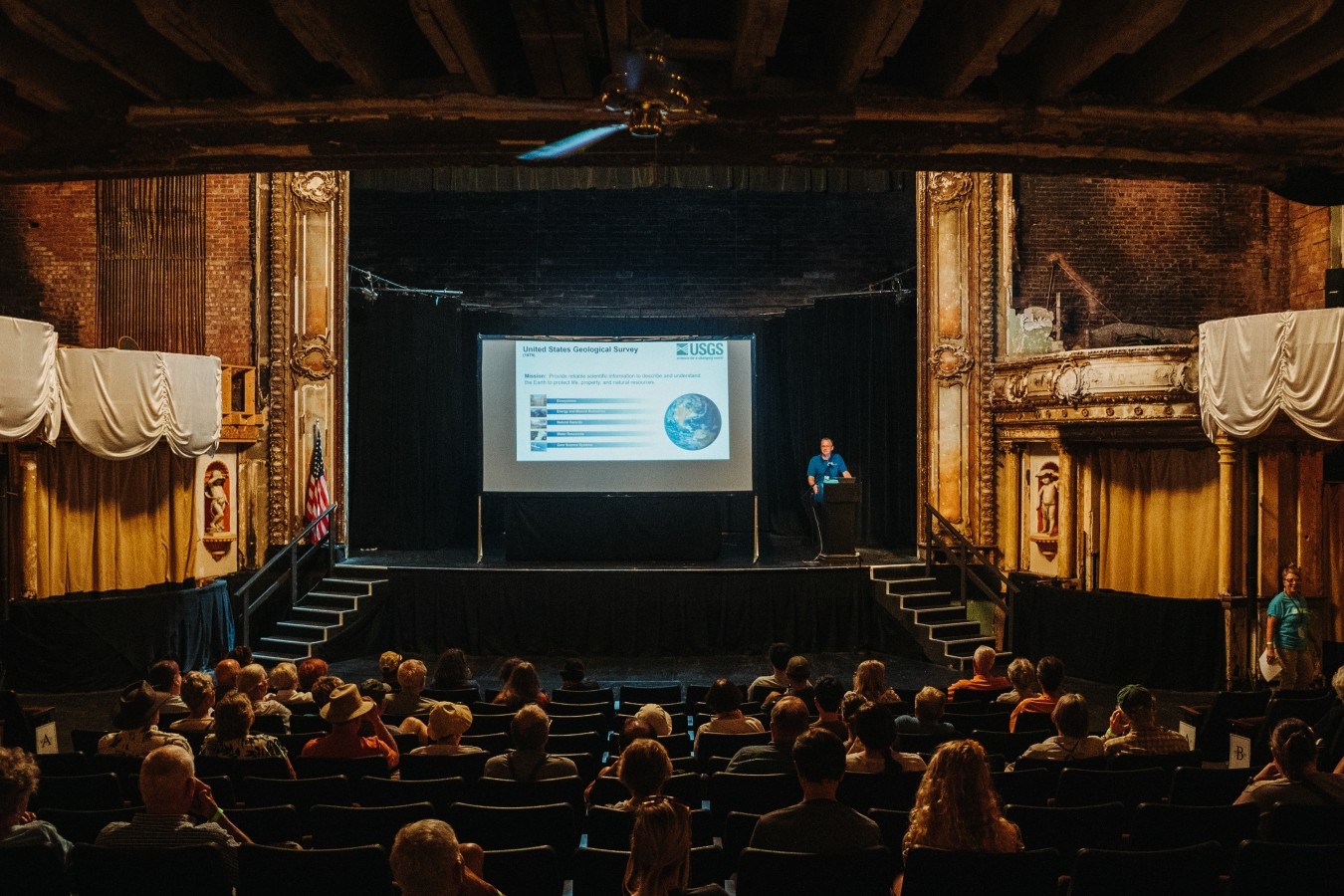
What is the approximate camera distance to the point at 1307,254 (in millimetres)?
12945

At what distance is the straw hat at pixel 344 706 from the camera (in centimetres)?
516

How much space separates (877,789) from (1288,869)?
156 centimetres

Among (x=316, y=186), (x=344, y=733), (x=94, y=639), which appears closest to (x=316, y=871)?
(x=344, y=733)

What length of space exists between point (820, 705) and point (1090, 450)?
7.89 meters

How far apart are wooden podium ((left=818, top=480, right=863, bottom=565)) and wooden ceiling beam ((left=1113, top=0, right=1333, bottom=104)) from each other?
343 inches

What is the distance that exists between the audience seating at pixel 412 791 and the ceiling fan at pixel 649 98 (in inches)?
108

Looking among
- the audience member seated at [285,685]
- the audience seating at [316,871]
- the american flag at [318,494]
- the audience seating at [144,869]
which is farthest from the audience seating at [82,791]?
the american flag at [318,494]

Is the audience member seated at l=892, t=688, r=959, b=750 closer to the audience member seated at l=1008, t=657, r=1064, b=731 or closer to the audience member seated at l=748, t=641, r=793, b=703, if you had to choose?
the audience member seated at l=1008, t=657, r=1064, b=731

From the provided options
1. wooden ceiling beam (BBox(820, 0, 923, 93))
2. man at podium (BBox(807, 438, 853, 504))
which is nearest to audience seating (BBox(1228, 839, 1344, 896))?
wooden ceiling beam (BBox(820, 0, 923, 93))

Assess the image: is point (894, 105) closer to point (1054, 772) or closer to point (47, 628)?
point (1054, 772)

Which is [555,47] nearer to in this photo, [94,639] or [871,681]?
[871,681]

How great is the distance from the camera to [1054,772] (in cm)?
514

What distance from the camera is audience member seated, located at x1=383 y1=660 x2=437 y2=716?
6.54 m

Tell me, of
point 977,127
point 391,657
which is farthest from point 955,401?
point 977,127
